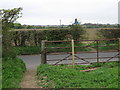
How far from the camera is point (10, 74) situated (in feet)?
29.6

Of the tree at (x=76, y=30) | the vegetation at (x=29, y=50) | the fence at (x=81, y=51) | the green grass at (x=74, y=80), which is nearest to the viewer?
the green grass at (x=74, y=80)

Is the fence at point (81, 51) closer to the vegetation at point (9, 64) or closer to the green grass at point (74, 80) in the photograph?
the vegetation at point (9, 64)

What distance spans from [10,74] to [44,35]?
1195cm

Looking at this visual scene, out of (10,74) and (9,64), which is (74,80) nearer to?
(10,74)

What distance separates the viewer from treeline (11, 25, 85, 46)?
67.3 ft

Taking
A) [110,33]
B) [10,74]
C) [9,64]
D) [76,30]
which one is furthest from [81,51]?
[10,74]

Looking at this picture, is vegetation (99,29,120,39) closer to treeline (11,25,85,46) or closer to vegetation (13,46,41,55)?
treeline (11,25,85,46)

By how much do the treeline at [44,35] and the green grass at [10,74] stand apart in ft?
30.3

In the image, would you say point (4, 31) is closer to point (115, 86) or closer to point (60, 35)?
point (115, 86)

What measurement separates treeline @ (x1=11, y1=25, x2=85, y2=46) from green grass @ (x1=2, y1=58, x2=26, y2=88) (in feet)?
30.3

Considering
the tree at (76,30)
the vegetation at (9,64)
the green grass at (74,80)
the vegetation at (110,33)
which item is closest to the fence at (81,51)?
the tree at (76,30)

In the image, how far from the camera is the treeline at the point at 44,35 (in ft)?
67.3

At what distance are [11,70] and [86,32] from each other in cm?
1363

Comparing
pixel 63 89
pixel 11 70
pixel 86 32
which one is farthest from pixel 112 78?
pixel 86 32
